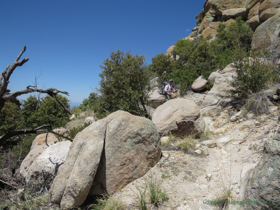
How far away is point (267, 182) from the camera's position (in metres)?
1.90

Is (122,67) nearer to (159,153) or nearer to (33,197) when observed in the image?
(159,153)

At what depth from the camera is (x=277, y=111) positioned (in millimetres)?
4547

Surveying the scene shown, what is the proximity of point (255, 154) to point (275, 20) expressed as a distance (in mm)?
10805

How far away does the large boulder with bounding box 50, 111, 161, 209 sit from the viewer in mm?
3127

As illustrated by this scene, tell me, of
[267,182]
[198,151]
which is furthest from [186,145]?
[267,182]

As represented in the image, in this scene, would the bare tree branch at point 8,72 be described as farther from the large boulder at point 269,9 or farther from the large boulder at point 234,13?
the large boulder at point 234,13

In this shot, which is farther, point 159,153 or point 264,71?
point 264,71

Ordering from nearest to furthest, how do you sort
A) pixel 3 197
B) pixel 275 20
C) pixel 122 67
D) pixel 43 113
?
1. pixel 3 197
2. pixel 122 67
3. pixel 275 20
4. pixel 43 113

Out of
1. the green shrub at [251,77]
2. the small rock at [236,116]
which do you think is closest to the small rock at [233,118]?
the small rock at [236,116]

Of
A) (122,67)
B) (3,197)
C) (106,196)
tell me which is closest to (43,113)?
(122,67)

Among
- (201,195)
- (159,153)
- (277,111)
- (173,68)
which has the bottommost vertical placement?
(201,195)

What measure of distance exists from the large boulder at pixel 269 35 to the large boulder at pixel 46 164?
1113 cm

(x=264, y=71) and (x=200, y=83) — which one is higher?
(x=200, y=83)

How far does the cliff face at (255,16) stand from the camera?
9.71 metres
